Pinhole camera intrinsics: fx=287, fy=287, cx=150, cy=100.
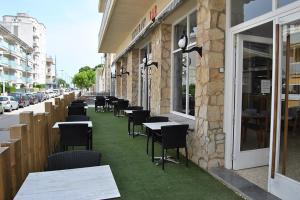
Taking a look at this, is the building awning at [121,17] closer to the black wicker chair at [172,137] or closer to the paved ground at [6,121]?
the black wicker chair at [172,137]

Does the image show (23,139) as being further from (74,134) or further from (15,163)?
(74,134)

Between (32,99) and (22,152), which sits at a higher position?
(22,152)

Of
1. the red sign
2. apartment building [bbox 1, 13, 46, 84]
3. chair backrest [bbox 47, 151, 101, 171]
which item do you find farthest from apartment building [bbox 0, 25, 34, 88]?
chair backrest [bbox 47, 151, 101, 171]

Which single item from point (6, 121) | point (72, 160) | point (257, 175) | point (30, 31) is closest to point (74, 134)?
point (72, 160)

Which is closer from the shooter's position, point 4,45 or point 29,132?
point 29,132

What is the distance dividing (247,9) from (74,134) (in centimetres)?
382

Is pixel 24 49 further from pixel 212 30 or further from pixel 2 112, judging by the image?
pixel 212 30

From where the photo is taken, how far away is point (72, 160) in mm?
2998

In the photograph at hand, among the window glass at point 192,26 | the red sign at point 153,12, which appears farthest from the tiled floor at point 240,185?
the red sign at point 153,12

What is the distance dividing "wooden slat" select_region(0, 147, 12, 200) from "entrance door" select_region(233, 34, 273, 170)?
3.66 metres

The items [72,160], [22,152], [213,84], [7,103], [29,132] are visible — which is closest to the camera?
[72,160]

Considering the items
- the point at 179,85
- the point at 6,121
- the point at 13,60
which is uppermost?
the point at 13,60

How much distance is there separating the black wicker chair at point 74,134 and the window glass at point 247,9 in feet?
11.0

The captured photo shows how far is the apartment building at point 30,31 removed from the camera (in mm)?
61628
